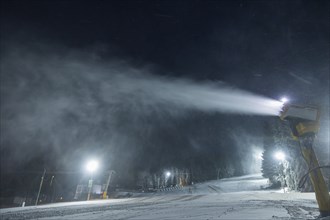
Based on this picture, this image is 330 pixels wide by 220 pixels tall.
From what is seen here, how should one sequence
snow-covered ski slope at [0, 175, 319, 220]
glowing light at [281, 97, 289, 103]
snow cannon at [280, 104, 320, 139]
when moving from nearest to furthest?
1. snow cannon at [280, 104, 320, 139]
2. glowing light at [281, 97, 289, 103]
3. snow-covered ski slope at [0, 175, 319, 220]

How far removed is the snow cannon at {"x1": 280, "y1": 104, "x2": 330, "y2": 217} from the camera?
5.14 m

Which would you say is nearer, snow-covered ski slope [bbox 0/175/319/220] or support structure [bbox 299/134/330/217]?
support structure [bbox 299/134/330/217]

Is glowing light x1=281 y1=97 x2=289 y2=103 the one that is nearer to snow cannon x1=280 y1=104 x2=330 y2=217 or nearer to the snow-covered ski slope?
snow cannon x1=280 y1=104 x2=330 y2=217

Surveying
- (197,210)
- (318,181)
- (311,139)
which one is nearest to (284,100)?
(311,139)

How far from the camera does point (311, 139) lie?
531cm

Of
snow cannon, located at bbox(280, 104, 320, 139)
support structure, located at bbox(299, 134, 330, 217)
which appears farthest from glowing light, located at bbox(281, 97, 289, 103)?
support structure, located at bbox(299, 134, 330, 217)

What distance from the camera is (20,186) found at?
239 ft

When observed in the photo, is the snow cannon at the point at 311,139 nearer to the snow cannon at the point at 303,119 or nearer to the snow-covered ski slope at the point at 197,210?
the snow cannon at the point at 303,119

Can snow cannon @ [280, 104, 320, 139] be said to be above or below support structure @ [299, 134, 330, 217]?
above

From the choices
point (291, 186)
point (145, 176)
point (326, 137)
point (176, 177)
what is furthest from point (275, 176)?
point (145, 176)

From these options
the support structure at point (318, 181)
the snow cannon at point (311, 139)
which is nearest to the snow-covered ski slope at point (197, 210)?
the support structure at point (318, 181)

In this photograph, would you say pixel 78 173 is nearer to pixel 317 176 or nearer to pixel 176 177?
pixel 176 177

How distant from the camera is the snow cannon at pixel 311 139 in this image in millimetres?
5141

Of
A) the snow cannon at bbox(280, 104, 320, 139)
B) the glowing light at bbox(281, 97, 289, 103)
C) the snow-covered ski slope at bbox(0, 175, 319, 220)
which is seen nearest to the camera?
the snow cannon at bbox(280, 104, 320, 139)
